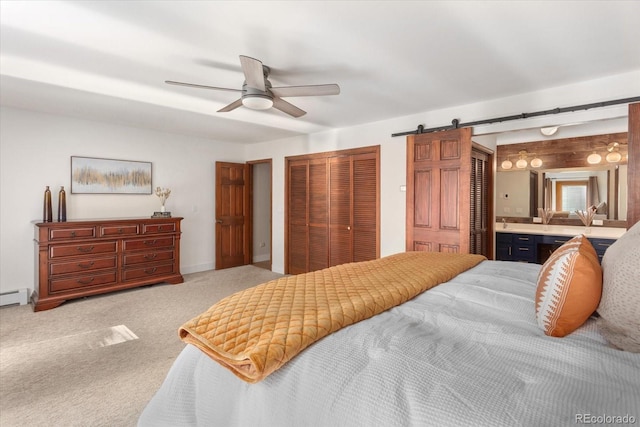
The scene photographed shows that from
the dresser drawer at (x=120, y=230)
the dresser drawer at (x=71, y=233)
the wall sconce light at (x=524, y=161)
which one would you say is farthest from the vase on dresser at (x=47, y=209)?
the wall sconce light at (x=524, y=161)

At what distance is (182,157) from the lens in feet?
18.1

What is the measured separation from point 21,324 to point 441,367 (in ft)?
13.8

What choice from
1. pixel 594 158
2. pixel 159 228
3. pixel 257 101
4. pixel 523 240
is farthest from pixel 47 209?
pixel 594 158

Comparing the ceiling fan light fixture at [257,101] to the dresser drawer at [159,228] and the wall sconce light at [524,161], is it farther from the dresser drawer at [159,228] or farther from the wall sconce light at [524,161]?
the wall sconce light at [524,161]

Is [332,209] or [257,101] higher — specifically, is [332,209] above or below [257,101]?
below

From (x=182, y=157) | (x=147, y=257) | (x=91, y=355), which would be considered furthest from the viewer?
(x=182, y=157)

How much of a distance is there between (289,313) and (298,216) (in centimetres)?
438

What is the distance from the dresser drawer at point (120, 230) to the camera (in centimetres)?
419

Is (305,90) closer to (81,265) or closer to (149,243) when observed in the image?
(149,243)

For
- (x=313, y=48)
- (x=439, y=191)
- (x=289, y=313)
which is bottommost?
(x=289, y=313)

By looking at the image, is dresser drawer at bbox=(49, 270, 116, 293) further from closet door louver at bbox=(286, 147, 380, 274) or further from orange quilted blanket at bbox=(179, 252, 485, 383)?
orange quilted blanket at bbox=(179, 252, 485, 383)

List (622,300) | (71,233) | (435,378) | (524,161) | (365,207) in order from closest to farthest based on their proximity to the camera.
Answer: (435,378)
(622,300)
(71,233)
(365,207)
(524,161)

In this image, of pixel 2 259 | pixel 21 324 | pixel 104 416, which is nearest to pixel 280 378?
pixel 104 416

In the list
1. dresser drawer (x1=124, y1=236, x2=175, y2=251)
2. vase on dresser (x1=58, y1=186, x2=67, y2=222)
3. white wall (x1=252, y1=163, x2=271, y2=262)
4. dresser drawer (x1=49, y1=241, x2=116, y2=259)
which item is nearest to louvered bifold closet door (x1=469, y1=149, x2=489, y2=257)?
white wall (x1=252, y1=163, x2=271, y2=262)
